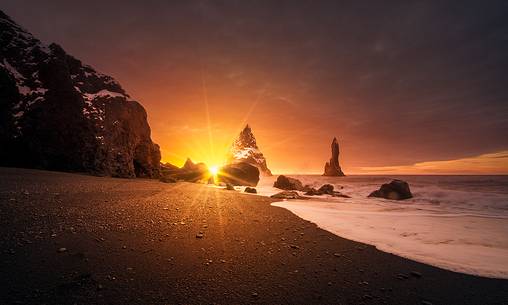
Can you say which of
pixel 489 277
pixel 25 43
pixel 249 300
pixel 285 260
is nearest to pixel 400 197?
pixel 489 277

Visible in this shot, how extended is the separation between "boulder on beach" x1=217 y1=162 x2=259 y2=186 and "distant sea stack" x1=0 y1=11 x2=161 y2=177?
18.0 meters

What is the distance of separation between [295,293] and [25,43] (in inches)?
812

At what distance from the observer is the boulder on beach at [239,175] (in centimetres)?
3366

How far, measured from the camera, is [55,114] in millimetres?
12828

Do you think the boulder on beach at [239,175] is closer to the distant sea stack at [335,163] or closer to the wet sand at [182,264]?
the wet sand at [182,264]

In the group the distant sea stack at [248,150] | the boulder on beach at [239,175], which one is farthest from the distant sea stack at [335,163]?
the boulder on beach at [239,175]

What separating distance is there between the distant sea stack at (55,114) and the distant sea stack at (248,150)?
122m

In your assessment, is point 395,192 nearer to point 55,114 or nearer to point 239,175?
point 239,175

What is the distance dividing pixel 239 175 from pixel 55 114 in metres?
23.9

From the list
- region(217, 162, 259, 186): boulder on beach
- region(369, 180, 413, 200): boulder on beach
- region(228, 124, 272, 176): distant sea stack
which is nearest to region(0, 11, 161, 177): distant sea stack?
region(217, 162, 259, 186): boulder on beach

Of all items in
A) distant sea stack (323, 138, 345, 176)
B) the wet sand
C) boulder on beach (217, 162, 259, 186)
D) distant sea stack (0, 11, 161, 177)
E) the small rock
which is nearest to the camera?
the wet sand

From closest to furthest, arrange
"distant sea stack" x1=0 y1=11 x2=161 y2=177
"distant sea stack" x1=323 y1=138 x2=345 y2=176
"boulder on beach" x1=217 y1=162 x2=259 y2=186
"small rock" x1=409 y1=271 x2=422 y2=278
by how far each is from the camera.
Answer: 1. "small rock" x1=409 y1=271 x2=422 y2=278
2. "distant sea stack" x1=0 y1=11 x2=161 y2=177
3. "boulder on beach" x1=217 y1=162 x2=259 y2=186
4. "distant sea stack" x1=323 y1=138 x2=345 y2=176

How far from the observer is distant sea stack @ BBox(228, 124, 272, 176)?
144m

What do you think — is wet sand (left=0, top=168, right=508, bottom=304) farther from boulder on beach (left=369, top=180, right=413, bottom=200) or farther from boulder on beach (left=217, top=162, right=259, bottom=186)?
boulder on beach (left=217, top=162, right=259, bottom=186)
